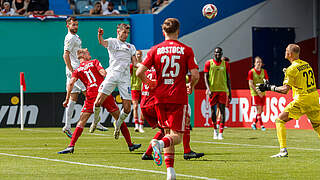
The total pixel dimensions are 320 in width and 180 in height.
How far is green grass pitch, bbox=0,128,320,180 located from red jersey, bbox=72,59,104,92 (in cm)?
129

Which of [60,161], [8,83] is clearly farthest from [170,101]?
[8,83]

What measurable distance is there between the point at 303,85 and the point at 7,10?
1606cm

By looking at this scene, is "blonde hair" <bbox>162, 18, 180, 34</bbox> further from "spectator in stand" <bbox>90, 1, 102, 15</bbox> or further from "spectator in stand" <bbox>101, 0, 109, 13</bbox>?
"spectator in stand" <bbox>101, 0, 109, 13</bbox>

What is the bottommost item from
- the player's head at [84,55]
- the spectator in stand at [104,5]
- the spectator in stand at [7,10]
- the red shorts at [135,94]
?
the red shorts at [135,94]

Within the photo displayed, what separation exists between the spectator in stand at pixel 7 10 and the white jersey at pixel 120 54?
12388 millimetres

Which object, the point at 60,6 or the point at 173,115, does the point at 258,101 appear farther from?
the point at 173,115

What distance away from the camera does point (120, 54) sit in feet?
45.3

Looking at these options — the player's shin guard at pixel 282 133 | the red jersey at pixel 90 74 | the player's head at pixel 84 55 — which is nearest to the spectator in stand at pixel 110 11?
the player's head at pixel 84 55

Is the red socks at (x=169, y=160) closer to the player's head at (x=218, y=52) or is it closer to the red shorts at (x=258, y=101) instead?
the player's head at (x=218, y=52)

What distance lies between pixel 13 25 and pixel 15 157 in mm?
14151

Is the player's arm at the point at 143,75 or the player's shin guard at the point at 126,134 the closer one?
the player's arm at the point at 143,75

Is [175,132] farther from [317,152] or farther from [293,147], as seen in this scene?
[293,147]

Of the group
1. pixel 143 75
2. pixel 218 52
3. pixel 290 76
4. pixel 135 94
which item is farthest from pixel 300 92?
pixel 135 94

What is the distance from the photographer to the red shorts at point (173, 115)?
27.9 ft
